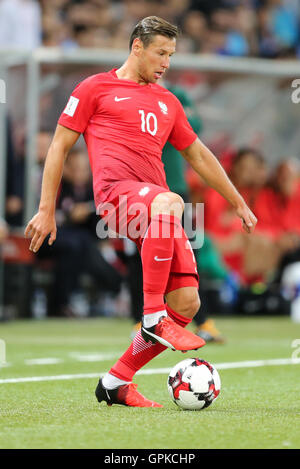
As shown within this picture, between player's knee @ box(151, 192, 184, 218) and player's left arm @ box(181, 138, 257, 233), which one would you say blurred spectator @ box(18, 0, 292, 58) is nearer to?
player's left arm @ box(181, 138, 257, 233)

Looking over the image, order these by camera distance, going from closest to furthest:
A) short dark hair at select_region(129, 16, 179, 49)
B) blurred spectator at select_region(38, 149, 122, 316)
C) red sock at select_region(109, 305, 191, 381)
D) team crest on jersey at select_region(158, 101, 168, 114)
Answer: red sock at select_region(109, 305, 191, 381) → short dark hair at select_region(129, 16, 179, 49) → team crest on jersey at select_region(158, 101, 168, 114) → blurred spectator at select_region(38, 149, 122, 316)

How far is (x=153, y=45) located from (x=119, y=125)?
1.51 feet

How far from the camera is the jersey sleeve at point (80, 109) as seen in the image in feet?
17.1

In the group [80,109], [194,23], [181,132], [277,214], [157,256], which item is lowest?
[277,214]

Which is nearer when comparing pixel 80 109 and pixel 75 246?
pixel 80 109

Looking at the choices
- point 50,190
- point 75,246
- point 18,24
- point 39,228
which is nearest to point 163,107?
point 50,190

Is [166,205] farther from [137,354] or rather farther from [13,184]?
[13,184]

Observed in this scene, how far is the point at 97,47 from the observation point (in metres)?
14.9

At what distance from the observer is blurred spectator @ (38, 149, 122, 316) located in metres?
13.1

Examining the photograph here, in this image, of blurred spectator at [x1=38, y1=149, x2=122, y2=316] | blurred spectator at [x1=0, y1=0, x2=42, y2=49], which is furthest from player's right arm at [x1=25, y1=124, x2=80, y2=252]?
blurred spectator at [x1=0, y1=0, x2=42, y2=49]

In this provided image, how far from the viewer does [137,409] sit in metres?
4.98

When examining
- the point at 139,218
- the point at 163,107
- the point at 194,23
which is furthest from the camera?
the point at 194,23

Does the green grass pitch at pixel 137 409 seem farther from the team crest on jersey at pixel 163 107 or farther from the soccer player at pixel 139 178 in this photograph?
the team crest on jersey at pixel 163 107

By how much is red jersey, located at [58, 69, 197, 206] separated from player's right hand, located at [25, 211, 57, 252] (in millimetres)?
282
